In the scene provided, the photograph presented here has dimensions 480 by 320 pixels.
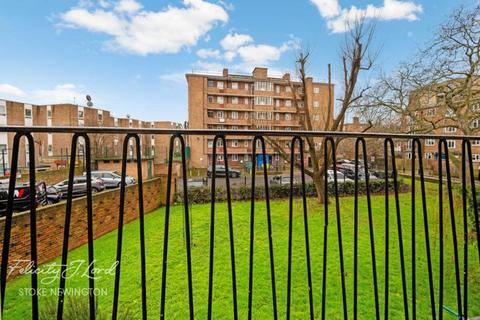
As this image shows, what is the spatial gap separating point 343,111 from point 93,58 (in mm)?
11574

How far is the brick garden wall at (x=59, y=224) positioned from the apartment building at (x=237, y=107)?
682 inches

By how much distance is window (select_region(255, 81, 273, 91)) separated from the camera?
26716 millimetres

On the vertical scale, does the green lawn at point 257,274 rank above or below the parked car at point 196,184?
below

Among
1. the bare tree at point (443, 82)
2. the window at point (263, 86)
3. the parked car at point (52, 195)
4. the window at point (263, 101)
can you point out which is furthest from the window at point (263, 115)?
the parked car at point (52, 195)

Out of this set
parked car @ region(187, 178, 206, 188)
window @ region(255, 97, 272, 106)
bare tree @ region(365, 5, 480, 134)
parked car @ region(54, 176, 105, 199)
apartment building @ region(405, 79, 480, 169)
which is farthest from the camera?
window @ region(255, 97, 272, 106)

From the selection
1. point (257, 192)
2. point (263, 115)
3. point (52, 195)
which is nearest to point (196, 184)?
point (257, 192)

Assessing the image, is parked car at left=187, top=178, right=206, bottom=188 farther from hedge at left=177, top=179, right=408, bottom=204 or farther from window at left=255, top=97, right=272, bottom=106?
window at left=255, top=97, right=272, bottom=106

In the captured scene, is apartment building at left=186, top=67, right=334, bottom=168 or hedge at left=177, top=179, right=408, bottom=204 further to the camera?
apartment building at left=186, top=67, right=334, bottom=168

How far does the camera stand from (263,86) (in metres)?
26.9

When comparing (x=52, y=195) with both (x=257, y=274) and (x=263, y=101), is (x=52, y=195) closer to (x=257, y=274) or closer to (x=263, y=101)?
(x=257, y=274)

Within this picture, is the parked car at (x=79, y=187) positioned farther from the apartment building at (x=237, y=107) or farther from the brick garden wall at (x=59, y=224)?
the apartment building at (x=237, y=107)

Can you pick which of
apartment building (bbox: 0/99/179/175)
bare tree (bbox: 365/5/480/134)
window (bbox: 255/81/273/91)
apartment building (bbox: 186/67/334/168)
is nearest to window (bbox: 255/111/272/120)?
apartment building (bbox: 186/67/334/168)

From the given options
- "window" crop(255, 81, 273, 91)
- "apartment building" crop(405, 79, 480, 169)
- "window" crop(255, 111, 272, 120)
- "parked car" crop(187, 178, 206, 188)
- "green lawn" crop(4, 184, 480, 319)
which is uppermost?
"window" crop(255, 81, 273, 91)

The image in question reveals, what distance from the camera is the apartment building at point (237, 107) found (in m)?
25.2
